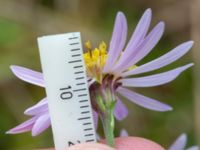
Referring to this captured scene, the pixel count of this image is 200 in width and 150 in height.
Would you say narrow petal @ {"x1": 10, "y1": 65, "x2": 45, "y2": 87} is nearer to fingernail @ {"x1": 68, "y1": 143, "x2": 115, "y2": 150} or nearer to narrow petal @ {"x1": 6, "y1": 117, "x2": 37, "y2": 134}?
narrow petal @ {"x1": 6, "y1": 117, "x2": 37, "y2": 134}

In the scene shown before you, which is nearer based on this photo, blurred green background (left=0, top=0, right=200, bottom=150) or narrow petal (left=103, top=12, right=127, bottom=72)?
narrow petal (left=103, top=12, right=127, bottom=72)

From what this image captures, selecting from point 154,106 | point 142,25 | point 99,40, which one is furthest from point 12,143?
point 142,25

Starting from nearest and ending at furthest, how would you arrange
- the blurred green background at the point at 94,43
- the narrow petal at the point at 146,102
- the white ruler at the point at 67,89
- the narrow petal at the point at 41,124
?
1. the white ruler at the point at 67,89
2. the narrow petal at the point at 41,124
3. the narrow petal at the point at 146,102
4. the blurred green background at the point at 94,43

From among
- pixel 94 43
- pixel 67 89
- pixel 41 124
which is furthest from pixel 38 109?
pixel 94 43

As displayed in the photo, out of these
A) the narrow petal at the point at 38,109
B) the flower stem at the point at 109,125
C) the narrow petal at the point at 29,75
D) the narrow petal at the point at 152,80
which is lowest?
the flower stem at the point at 109,125

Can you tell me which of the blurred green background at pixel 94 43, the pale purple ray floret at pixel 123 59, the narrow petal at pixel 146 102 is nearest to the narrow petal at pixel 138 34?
the pale purple ray floret at pixel 123 59

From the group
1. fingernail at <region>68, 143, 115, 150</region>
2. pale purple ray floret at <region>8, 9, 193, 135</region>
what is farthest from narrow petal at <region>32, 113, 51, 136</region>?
fingernail at <region>68, 143, 115, 150</region>

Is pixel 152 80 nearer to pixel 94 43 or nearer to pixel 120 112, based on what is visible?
pixel 120 112

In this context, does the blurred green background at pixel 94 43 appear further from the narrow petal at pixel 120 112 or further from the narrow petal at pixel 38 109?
the narrow petal at pixel 38 109
